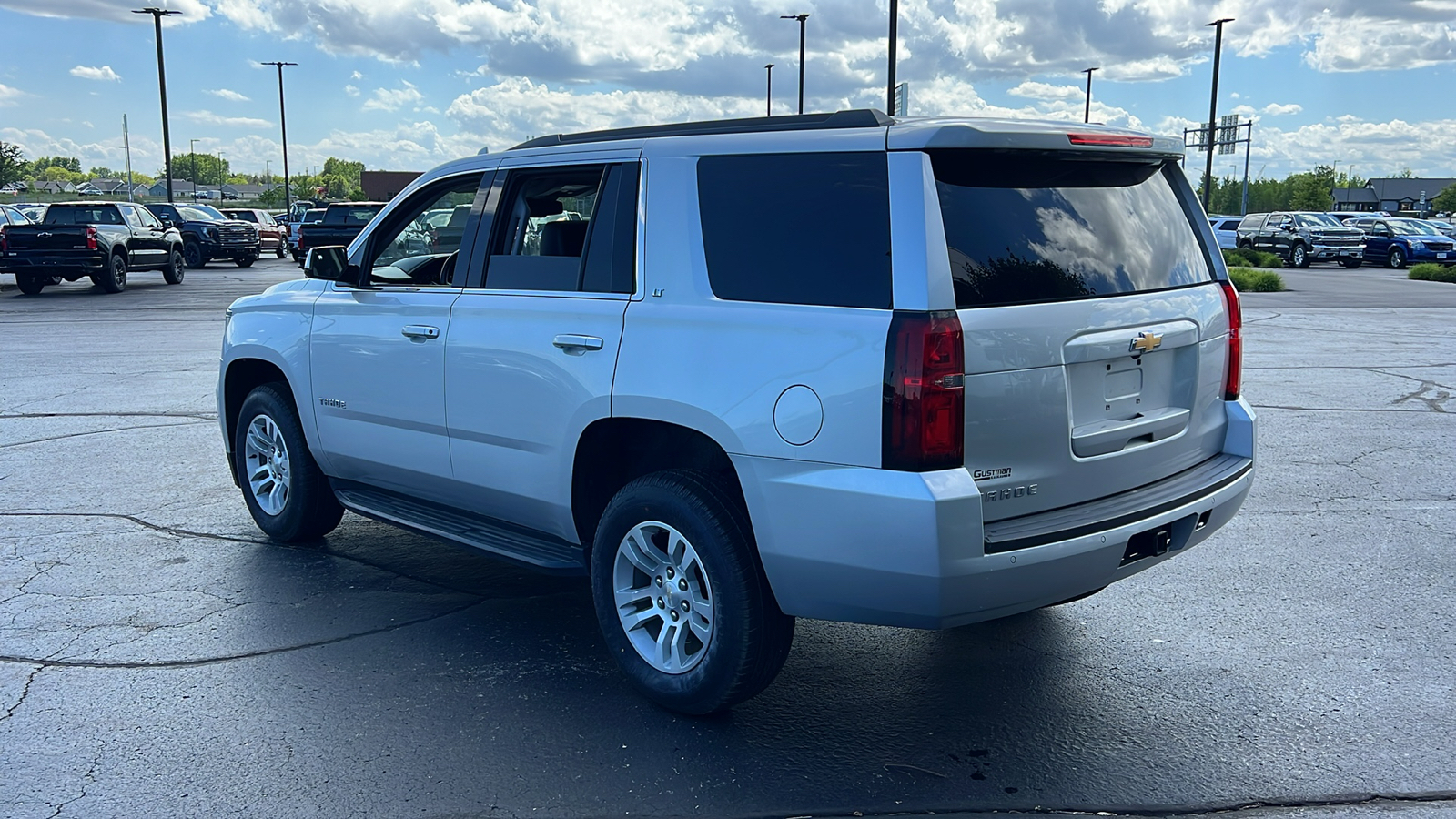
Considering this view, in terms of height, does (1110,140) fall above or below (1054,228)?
above

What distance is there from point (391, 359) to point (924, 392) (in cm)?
269

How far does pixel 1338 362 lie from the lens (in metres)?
13.3

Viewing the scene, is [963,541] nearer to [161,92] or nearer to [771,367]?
[771,367]

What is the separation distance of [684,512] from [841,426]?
669mm

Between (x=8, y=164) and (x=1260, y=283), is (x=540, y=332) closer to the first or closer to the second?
(x=1260, y=283)

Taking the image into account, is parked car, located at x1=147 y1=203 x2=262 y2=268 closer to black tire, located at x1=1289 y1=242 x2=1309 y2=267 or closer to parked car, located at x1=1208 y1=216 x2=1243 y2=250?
parked car, located at x1=1208 y1=216 x2=1243 y2=250

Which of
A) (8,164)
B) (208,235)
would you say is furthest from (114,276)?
(8,164)

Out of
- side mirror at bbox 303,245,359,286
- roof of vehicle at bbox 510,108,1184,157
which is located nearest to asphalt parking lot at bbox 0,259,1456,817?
side mirror at bbox 303,245,359,286

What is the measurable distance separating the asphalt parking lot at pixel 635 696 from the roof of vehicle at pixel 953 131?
192cm

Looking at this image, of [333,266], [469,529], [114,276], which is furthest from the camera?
[114,276]

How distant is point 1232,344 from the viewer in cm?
447

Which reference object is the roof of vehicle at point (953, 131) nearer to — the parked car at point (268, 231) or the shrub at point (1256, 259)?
the shrub at point (1256, 259)

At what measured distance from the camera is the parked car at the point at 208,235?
33.6 m

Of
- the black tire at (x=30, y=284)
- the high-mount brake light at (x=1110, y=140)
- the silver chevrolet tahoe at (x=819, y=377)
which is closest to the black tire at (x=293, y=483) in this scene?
the silver chevrolet tahoe at (x=819, y=377)
